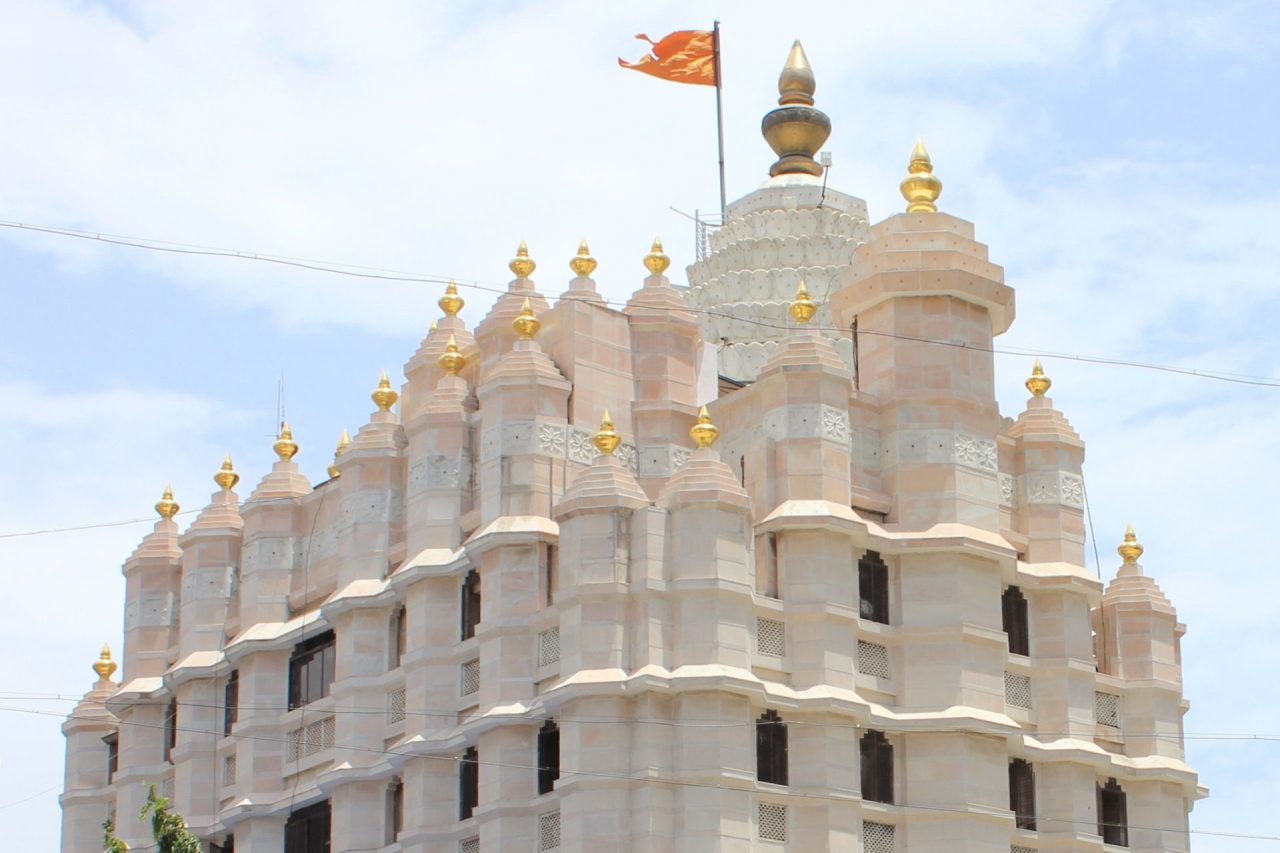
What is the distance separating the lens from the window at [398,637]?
63531 millimetres

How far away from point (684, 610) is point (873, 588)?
16.9ft

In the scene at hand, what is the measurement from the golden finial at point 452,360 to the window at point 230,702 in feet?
27.9

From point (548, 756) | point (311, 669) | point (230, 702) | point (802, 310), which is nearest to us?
point (548, 756)

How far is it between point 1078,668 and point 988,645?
2.55m

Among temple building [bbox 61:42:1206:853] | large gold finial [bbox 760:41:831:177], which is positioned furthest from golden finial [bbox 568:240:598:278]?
large gold finial [bbox 760:41:831:177]

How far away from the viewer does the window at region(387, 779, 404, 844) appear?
205 ft

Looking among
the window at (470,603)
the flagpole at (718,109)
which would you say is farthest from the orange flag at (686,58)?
the window at (470,603)

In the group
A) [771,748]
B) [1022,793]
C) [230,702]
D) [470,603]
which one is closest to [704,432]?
[470,603]

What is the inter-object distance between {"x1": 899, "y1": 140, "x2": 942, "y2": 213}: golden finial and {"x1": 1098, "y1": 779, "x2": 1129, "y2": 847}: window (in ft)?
41.0

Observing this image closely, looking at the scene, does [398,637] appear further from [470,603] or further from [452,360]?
[452,360]

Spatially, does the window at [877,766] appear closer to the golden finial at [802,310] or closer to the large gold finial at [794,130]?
the golden finial at [802,310]

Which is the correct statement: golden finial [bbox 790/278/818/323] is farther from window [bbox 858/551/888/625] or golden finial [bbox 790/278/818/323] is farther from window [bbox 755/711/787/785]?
window [bbox 755/711/787/785]

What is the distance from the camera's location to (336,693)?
209 feet

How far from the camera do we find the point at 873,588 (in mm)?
61219
